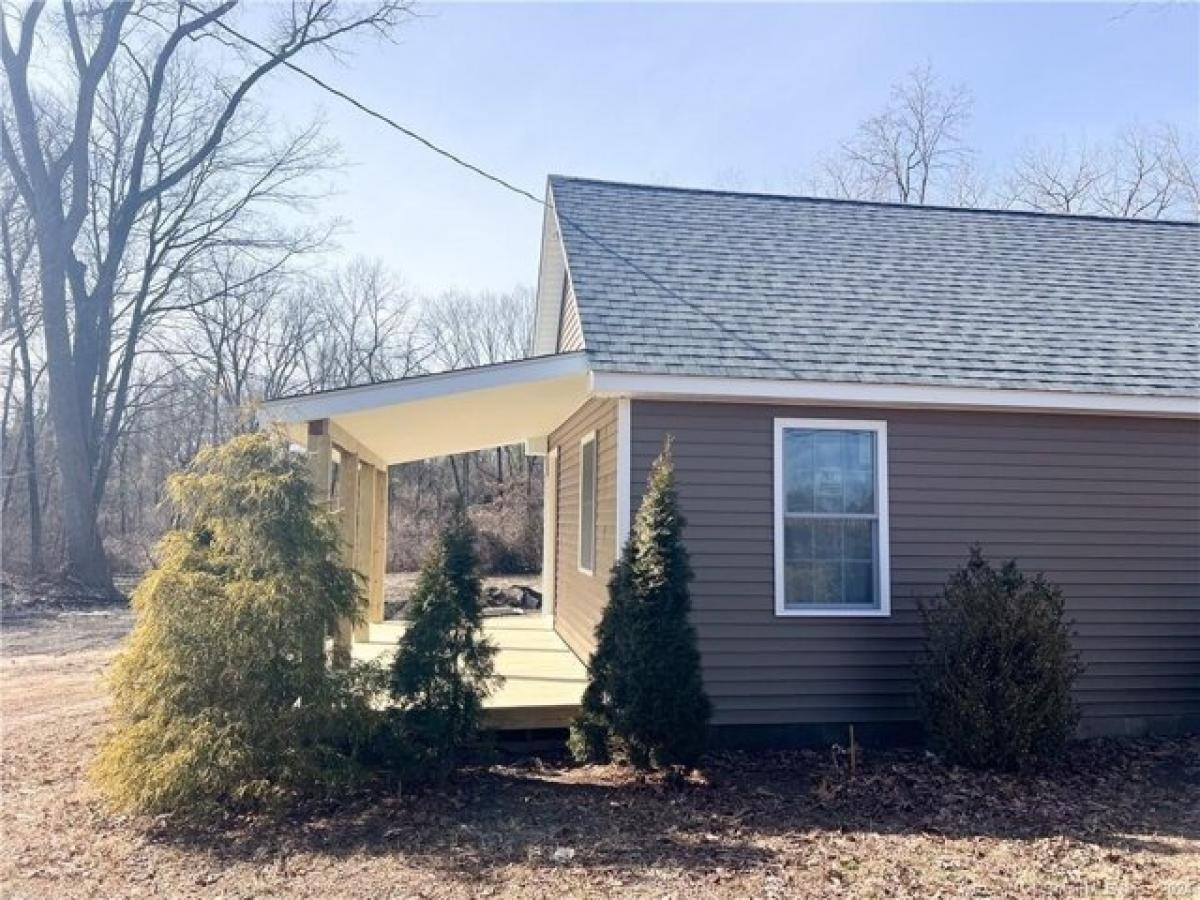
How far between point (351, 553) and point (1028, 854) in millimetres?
5296

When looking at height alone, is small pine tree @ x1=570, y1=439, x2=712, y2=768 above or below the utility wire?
below

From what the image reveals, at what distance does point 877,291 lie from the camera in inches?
304

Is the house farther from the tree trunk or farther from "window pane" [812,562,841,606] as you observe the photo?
the tree trunk

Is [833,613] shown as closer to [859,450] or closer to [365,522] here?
[859,450]

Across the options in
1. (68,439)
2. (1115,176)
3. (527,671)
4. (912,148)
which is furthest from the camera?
(912,148)

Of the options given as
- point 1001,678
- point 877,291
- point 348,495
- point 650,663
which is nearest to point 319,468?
point 348,495

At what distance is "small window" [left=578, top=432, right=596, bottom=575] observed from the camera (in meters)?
8.19

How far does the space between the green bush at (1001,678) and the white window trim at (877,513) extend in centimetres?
67

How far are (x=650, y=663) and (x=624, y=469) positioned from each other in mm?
1540

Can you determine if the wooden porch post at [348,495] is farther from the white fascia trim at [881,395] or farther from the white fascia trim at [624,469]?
the white fascia trim at [881,395]

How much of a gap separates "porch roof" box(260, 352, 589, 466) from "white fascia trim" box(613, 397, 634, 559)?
0.41 m

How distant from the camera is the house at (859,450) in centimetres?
639

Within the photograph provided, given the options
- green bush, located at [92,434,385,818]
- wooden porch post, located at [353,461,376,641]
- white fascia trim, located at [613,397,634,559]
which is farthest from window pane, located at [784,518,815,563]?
wooden porch post, located at [353,461,376,641]

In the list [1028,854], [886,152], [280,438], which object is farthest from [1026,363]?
[886,152]
